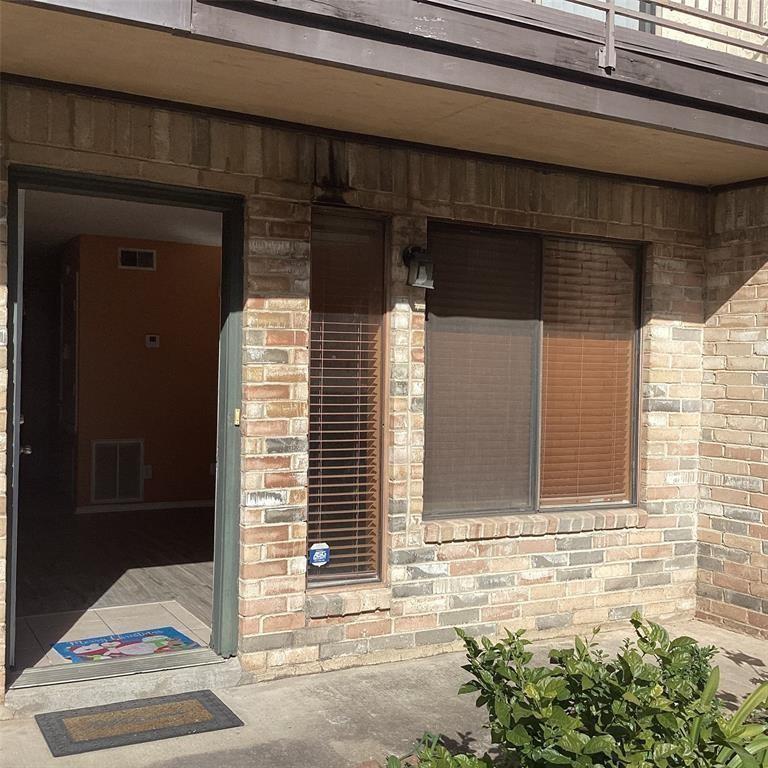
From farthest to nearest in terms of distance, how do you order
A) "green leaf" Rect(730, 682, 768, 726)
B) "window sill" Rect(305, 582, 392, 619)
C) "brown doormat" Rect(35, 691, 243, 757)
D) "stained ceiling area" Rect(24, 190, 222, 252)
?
1. "stained ceiling area" Rect(24, 190, 222, 252)
2. "window sill" Rect(305, 582, 392, 619)
3. "brown doormat" Rect(35, 691, 243, 757)
4. "green leaf" Rect(730, 682, 768, 726)

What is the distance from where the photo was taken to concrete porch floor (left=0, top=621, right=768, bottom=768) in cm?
386

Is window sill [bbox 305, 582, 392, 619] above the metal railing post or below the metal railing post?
below

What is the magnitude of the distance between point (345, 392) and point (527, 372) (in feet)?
4.21

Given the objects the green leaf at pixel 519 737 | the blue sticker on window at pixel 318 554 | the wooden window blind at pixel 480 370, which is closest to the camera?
the green leaf at pixel 519 737

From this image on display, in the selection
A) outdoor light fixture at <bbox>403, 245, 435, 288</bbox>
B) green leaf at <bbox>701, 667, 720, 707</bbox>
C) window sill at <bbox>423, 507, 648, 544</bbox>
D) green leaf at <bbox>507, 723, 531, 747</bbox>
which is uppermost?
outdoor light fixture at <bbox>403, 245, 435, 288</bbox>

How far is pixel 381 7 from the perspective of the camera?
12.4 feet

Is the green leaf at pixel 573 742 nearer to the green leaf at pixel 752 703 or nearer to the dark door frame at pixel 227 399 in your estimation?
the green leaf at pixel 752 703

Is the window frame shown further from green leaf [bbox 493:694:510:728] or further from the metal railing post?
green leaf [bbox 493:694:510:728]

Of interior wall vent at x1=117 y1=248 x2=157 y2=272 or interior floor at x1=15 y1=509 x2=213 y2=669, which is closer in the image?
interior floor at x1=15 y1=509 x2=213 y2=669

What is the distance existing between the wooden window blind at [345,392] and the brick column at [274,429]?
7.2 inches

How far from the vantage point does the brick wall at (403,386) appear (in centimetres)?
460

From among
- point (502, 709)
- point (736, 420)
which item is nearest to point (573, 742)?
point (502, 709)

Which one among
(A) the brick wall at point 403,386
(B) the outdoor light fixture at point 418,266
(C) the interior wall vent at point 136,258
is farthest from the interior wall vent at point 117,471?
(B) the outdoor light fixture at point 418,266

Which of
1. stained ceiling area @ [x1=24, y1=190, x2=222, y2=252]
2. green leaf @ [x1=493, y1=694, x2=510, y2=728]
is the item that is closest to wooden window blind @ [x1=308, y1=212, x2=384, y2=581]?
stained ceiling area @ [x1=24, y1=190, x2=222, y2=252]
